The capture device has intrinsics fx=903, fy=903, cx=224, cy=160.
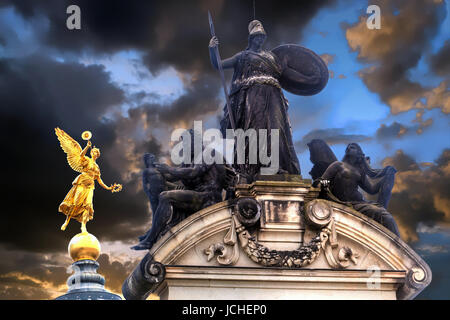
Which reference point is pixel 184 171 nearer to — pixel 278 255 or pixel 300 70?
pixel 278 255

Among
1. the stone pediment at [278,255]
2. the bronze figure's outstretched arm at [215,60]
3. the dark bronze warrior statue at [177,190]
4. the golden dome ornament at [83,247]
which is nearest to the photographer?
the stone pediment at [278,255]

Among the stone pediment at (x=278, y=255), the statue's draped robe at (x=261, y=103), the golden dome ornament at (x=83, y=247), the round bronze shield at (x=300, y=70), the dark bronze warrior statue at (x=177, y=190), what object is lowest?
the stone pediment at (x=278, y=255)

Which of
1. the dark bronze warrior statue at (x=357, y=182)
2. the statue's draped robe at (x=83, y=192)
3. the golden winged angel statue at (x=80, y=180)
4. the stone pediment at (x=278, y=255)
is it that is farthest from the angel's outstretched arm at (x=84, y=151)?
the dark bronze warrior statue at (x=357, y=182)

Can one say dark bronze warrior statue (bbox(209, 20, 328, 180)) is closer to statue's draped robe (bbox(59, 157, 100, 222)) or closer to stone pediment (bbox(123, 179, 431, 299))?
stone pediment (bbox(123, 179, 431, 299))

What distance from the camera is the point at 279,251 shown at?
16.1 meters

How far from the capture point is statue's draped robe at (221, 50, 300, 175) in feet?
57.1

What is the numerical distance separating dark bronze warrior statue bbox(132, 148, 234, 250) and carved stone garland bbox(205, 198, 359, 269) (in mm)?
786

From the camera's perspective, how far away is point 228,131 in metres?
17.6

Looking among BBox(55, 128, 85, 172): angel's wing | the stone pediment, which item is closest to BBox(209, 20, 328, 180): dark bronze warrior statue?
the stone pediment

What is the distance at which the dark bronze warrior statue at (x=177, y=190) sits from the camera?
1636 cm

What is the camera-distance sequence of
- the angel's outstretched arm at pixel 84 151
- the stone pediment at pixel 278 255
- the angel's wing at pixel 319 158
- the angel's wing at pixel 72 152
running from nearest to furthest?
the stone pediment at pixel 278 255, the angel's wing at pixel 319 158, the angel's outstretched arm at pixel 84 151, the angel's wing at pixel 72 152

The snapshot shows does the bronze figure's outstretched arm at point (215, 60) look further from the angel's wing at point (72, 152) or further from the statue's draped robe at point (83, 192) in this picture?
the angel's wing at point (72, 152)
